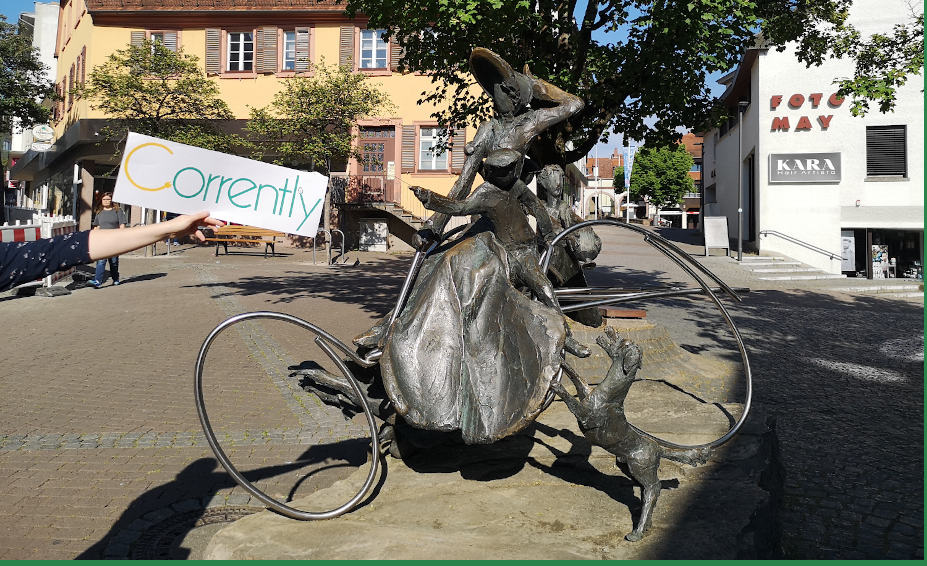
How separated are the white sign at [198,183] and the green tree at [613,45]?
6.31 meters

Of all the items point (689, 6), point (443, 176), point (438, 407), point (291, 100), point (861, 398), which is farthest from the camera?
point (443, 176)

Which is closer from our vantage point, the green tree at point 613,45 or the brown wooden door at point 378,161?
the green tree at point 613,45

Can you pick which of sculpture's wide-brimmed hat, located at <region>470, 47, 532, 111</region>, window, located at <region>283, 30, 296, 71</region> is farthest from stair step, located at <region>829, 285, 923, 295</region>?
window, located at <region>283, 30, 296, 71</region>

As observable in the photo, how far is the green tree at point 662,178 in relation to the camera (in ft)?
229

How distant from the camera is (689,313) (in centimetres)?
1327

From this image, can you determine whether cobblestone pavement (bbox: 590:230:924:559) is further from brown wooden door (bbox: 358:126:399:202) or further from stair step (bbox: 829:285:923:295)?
brown wooden door (bbox: 358:126:399:202)

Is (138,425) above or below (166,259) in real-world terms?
below

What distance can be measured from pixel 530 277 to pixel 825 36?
405 inches

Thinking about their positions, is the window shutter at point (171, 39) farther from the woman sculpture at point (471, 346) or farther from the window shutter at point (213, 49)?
the woman sculpture at point (471, 346)

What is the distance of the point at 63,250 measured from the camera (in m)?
2.43

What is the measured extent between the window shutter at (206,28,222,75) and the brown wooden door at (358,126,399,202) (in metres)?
6.65

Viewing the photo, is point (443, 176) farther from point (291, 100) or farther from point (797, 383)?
point (797, 383)

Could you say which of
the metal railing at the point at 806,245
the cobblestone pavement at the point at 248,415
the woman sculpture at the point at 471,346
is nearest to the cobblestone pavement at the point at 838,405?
the cobblestone pavement at the point at 248,415

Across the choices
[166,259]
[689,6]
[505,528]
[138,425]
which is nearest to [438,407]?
[505,528]
